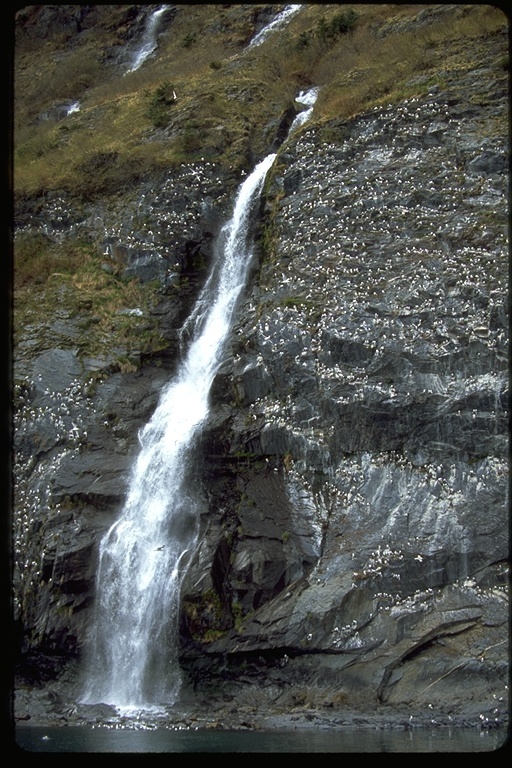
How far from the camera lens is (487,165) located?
2319 cm

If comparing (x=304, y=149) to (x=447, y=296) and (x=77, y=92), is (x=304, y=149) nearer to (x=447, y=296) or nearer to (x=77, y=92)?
(x=447, y=296)

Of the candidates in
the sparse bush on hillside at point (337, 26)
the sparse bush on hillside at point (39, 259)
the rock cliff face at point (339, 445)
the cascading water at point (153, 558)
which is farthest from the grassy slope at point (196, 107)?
the cascading water at point (153, 558)

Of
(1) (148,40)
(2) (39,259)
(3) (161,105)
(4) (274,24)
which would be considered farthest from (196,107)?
(1) (148,40)

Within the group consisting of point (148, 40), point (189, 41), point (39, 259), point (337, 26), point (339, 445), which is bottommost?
point (339, 445)

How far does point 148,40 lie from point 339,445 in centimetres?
4568

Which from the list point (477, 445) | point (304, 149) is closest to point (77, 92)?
point (304, 149)

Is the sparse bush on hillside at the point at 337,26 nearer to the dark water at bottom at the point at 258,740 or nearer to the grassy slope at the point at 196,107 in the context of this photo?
the grassy slope at the point at 196,107

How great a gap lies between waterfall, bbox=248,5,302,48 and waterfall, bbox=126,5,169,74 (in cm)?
942

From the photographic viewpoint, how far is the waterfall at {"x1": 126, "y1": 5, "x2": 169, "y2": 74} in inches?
2046

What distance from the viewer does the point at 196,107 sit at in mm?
33812

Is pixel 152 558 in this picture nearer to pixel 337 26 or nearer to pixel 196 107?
pixel 196 107

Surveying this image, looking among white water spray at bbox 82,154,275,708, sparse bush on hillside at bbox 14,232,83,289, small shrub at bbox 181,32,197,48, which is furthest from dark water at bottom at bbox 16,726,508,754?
small shrub at bbox 181,32,197,48

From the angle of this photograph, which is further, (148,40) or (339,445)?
(148,40)

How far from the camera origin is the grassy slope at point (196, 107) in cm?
2706
